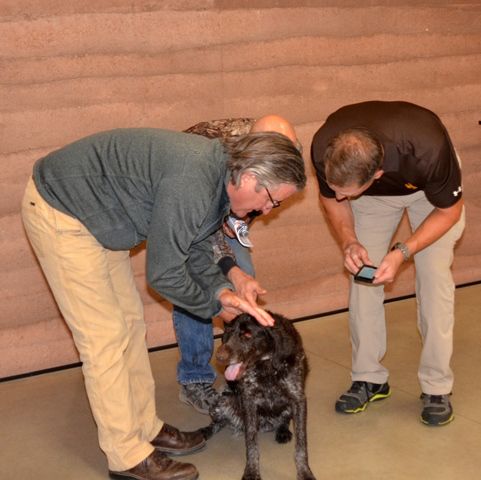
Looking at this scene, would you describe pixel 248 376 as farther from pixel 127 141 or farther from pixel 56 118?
pixel 56 118

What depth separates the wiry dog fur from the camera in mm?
3098

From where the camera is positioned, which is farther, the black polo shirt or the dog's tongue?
the black polo shirt

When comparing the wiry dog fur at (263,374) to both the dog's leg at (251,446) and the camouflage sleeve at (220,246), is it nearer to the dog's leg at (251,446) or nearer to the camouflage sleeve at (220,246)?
the dog's leg at (251,446)

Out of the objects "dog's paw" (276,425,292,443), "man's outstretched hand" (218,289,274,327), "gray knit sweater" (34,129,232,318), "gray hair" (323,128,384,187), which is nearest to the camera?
"gray knit sweater" (34,129,232,318)

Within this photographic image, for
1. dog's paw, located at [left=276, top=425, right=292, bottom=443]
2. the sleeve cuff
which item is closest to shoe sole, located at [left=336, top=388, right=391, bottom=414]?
dog's paw, located at [left=276, top=425, right=292, bottom=443]

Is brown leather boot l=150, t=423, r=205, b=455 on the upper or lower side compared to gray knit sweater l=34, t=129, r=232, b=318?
lower

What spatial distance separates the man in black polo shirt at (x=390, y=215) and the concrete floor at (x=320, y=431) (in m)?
0.12

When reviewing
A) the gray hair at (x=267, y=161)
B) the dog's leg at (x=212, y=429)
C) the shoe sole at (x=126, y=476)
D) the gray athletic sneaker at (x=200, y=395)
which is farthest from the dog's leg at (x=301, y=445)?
the gray hair at (x=267, y=161)

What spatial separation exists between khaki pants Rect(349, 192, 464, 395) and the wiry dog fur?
0.51 meters

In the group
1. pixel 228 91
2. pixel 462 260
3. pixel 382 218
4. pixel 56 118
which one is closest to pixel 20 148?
pixel 56 118

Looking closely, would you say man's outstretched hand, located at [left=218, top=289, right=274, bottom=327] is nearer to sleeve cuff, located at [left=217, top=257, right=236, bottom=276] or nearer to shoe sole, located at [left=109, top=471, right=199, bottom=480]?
sleeve cuff, located at [left=217, top=257, right=236, bottom=276]

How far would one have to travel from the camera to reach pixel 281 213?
197 inches

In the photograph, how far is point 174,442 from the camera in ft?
11.1

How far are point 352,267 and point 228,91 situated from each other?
5.61 feet
